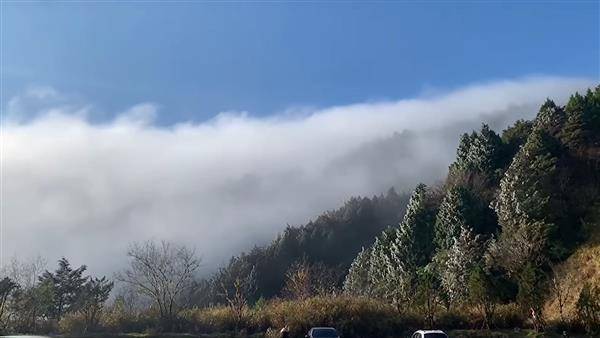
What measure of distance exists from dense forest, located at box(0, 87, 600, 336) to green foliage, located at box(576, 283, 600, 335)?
0.07m

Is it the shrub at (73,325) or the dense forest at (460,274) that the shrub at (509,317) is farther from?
the shrub at (73,325)

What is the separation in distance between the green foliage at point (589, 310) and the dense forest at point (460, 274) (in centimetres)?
7

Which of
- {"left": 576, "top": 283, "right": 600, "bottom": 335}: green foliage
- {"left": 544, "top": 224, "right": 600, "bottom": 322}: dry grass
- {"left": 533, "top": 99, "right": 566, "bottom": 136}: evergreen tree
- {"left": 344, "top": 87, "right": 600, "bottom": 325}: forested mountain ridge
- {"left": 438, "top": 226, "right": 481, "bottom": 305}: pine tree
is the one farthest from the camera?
{"left": 533, "top": 99, "right": 566, "bottom": 136}: evergreen tree

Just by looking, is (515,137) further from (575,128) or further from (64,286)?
(64,286)

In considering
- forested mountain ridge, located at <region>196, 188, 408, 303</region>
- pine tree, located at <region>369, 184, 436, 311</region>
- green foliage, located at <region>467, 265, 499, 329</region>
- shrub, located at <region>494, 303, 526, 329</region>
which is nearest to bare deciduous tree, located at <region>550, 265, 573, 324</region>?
shrub, located at <region>494, 303, 526, 329</region>

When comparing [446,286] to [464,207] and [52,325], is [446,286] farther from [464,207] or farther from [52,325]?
[52,325]

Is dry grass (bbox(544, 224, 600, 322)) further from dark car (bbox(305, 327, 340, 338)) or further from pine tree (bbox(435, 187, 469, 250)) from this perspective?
dark car (bbox(305, 327, 340, 338))

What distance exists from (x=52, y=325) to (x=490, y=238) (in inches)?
1427

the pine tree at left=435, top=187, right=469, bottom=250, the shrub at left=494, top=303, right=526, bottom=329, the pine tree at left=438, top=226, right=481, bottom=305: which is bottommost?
the shrub at left=494, top=303, right=526, bottom=329

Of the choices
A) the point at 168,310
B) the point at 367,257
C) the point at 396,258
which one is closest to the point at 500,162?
the point at 396,258

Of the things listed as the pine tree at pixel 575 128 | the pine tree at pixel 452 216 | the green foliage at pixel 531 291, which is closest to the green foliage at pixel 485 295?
the green foliage at pixel 531 291

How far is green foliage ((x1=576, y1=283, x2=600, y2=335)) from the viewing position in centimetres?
3375

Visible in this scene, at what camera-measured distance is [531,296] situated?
3588 centimetres

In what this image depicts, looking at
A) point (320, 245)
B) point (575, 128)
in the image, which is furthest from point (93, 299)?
point (320, 245)
